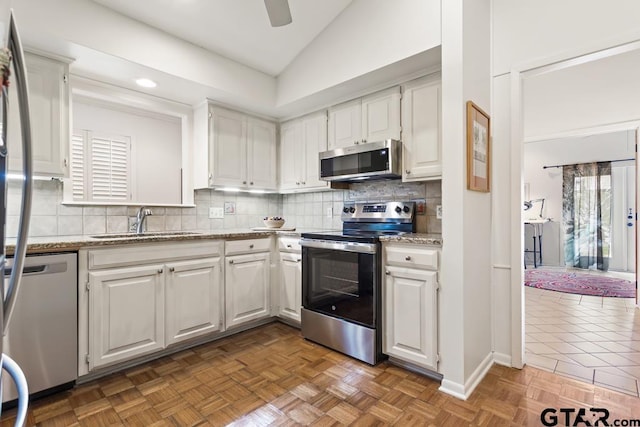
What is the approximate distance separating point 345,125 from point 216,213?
1568mm

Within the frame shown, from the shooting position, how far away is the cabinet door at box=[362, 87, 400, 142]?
8.50 feet

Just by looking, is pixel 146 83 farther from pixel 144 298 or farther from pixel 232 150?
pixel 144 298

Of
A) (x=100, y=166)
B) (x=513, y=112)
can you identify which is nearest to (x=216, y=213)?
→ (x=100, y=166)

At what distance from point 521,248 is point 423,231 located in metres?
0.70

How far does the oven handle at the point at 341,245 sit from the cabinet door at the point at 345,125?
0.93 m

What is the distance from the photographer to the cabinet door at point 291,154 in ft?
11.1

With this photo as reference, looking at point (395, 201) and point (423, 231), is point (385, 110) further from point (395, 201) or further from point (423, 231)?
point (423, 231)

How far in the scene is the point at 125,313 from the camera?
7.07 ft

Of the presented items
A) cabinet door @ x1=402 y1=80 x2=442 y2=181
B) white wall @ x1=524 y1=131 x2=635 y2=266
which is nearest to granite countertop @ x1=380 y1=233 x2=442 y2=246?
cabinet door @ x1=402 y1=80 x2=442 y2=181

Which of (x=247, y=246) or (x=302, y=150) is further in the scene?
(x=302, y=150)

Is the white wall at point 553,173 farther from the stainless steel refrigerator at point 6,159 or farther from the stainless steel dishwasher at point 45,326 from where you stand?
the stainless steel refrigerator at point 6,159

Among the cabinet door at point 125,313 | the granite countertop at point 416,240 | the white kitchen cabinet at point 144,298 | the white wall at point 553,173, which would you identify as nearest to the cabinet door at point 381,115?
the granite countertop at point 416,240

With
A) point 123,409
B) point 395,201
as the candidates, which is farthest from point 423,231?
point 123,409

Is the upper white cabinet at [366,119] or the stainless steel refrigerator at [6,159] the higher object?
the upper white cabinet at [366,119]
